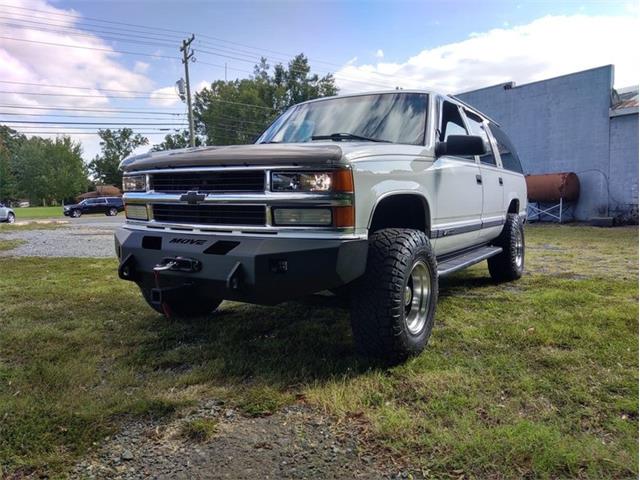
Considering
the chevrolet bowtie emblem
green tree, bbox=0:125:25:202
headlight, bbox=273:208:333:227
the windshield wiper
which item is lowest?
headlight, bbox=273:208:333:227

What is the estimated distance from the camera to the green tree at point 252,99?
54469 mm

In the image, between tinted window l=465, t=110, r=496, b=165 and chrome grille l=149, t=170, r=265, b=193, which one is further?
tinted window l=465, t=110, r=496, b=165

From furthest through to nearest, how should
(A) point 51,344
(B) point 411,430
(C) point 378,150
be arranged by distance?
(A) point 51,344 < (C) point 378,150 < (B) point 411,430

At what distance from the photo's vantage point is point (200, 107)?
188 ft

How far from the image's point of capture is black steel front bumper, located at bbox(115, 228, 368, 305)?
273cm

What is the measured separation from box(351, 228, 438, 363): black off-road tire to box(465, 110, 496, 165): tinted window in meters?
2.54

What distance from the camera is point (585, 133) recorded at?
1920 centimetres

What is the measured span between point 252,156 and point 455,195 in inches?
85.0

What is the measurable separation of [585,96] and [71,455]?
70.8ft

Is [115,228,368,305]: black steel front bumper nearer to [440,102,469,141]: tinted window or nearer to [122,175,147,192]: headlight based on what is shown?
[122,175,147,192]: headlight

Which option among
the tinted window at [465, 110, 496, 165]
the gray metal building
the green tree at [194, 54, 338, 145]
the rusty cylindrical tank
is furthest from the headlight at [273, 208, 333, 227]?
the green tree at [194, 54, 338, 145]

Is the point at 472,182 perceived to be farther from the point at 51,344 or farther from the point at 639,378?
the point at 51,344

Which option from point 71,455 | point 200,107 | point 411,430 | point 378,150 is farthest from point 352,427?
point 200,107

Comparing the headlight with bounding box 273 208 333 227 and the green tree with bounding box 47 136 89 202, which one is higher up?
the green tree with bounding box 47 136 89 202
